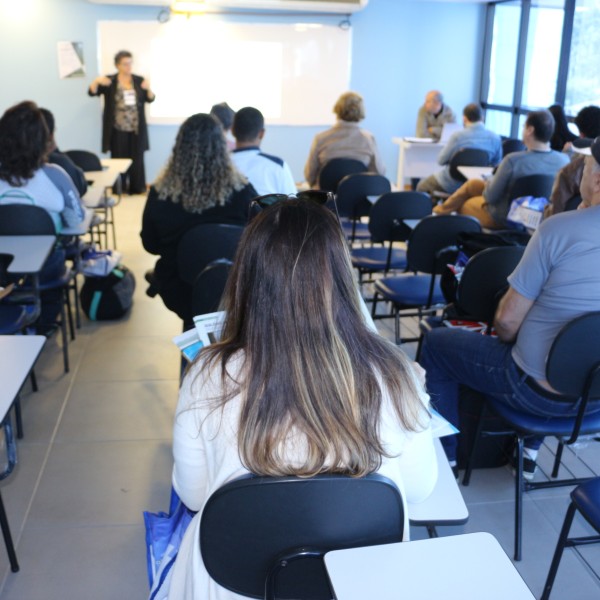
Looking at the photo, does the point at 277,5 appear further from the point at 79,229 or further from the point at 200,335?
the point at 200,335

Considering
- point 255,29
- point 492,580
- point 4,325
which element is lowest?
point 4,325

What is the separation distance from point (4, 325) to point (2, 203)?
2.78 feet

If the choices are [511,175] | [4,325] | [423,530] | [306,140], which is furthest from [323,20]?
[423,530]

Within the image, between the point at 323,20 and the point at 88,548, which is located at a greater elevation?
the point at 323,20

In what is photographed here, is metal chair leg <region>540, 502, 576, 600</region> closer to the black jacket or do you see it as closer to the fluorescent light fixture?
the fluorescent light fixture

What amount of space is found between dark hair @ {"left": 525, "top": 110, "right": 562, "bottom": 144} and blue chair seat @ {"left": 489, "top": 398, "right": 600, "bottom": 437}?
260cm

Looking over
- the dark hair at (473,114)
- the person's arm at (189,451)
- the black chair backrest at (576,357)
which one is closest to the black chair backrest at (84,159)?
the dark hair at (473,114)

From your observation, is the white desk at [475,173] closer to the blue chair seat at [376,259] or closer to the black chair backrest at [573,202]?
the blue chair seat at [376,259]

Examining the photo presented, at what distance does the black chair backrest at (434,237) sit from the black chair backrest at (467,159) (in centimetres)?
301

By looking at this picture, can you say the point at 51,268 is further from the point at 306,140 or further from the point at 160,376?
the point at 306,140

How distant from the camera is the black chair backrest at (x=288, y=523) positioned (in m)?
1.13

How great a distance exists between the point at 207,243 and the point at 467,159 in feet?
13.5

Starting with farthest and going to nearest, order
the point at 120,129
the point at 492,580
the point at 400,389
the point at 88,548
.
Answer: the point at 120,129 → the point at 88,548 → the point at 400,389 → the point at 492,580

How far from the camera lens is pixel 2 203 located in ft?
11.2
